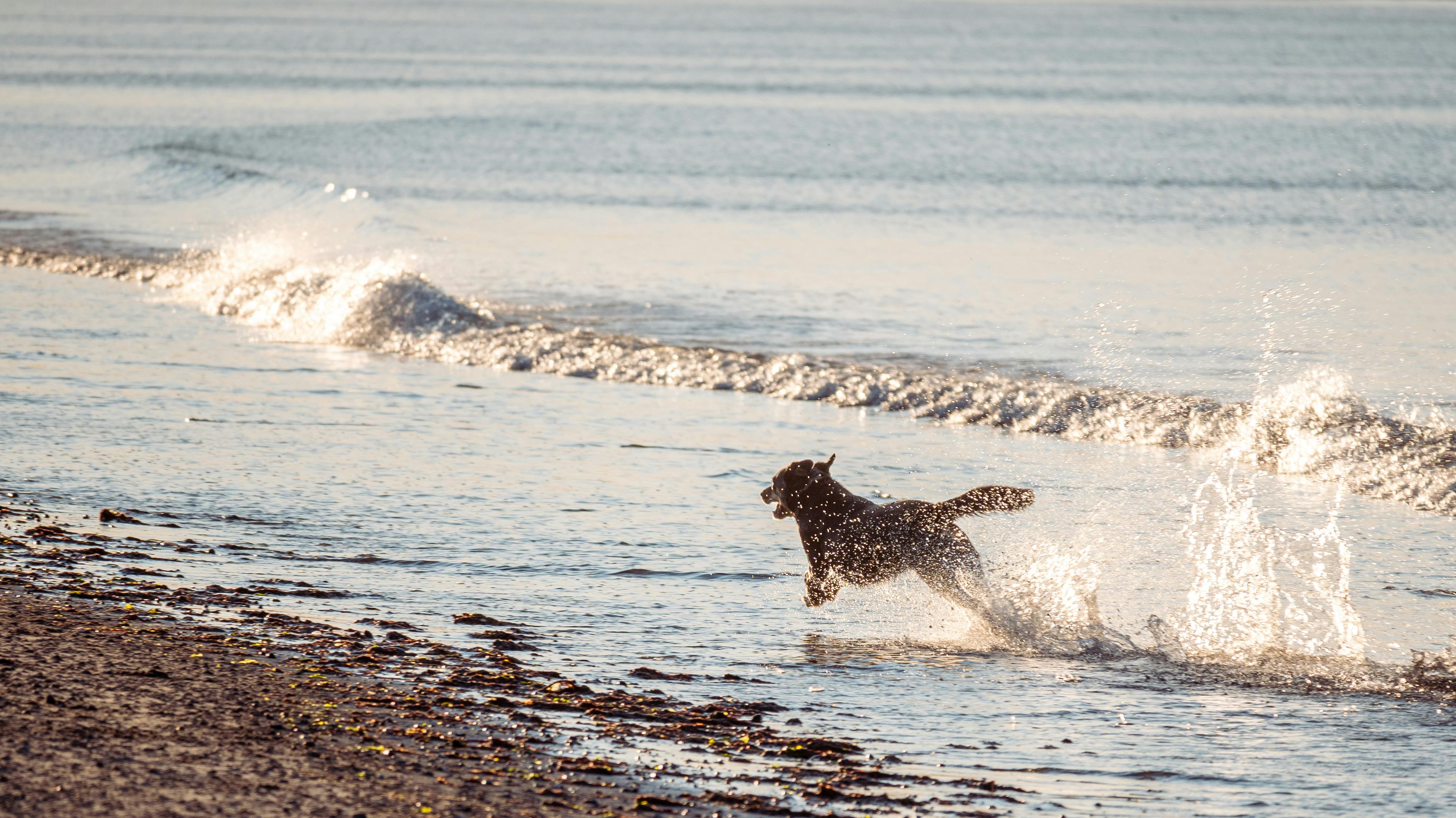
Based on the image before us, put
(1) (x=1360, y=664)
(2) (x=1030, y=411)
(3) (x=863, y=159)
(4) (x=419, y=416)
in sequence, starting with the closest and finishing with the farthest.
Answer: (1) (x=1360, y=664)
(4) (x=419, y=416)
(2) (x=1030, y=411)
(3) (x=863, y=159)

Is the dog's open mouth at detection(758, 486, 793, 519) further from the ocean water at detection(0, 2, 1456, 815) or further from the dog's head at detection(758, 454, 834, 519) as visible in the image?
the ocean water at detection(0, 2, 1456, 815)

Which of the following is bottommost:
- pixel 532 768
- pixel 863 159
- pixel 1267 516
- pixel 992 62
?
pixel 532 768

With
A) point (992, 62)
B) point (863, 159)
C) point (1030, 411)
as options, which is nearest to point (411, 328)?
point (1030, 411)

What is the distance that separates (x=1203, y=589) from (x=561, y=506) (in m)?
3.81

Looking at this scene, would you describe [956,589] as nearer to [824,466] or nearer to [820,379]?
[824,466]

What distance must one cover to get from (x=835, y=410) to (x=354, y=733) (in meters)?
8.38

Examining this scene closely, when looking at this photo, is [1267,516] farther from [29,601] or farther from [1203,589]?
[29,601]

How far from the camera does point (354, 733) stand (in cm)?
580

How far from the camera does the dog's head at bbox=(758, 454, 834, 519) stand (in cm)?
825

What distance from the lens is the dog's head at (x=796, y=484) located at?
825cm

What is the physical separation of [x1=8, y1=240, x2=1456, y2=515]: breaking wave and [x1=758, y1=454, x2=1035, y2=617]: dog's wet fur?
4.18m

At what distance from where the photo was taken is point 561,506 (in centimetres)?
988

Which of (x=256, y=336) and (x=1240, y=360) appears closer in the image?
(x=1240, y=360)

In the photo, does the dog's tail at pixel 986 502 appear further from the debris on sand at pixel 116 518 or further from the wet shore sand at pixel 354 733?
the debris on sand at pixel 116 518
